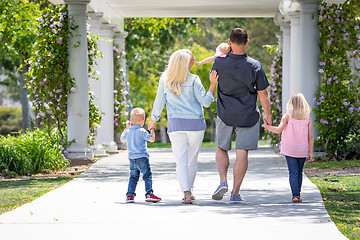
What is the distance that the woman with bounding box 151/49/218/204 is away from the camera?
8.21 meters

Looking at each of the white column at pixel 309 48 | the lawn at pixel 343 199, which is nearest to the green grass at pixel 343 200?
the lawn at pixel 343 199

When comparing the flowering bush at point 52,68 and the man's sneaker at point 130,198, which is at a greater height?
the flowering bush at point 52,68

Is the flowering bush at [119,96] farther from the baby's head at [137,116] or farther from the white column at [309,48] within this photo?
the baby's head at [137,116]

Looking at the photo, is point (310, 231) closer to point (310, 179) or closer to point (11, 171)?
point (310, 179)

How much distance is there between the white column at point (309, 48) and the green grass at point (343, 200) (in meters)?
3.90

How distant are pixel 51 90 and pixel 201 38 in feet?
118

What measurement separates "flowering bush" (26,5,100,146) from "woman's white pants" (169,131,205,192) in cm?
654

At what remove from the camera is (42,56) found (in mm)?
14711

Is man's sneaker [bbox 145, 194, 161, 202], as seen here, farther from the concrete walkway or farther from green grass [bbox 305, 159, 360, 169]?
green grass [bbox 305, 159, 360, 169]

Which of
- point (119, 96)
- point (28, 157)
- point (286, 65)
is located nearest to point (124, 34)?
point (119, 96)

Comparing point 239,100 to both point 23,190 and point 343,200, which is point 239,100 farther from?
point 23,190

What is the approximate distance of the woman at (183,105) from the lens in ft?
26.9

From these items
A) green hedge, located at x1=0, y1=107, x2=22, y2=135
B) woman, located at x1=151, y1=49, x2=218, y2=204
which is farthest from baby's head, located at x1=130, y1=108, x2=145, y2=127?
green hedge, located at x1=0, y1=107, x2=22, y2=135

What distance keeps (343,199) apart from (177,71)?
248cm
